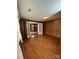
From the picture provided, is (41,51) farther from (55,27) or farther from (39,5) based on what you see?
(55,27)

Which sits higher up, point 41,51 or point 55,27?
point 55,27

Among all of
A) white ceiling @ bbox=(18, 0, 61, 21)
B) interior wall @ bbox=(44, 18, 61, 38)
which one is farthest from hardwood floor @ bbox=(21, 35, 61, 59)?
interior wall @ bbox=(44, 18, 61, 38)

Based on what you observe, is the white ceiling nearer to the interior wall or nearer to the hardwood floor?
the hardwood floor

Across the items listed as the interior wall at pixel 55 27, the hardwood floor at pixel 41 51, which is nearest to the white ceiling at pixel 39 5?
the hardwood floor at pixel 41 51

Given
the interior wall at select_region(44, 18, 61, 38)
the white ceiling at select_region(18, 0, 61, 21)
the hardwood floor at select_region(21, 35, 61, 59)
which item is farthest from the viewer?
the interior wall at select_region(44, 18, 61, 38)

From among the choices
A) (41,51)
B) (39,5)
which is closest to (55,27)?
(39,5)

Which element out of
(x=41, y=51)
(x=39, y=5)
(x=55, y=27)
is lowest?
(x=41, y=51)

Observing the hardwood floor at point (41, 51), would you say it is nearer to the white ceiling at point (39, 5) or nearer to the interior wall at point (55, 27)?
the white ceiling at point (39, 5)

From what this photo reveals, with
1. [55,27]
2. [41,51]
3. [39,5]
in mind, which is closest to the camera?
[41,51]
